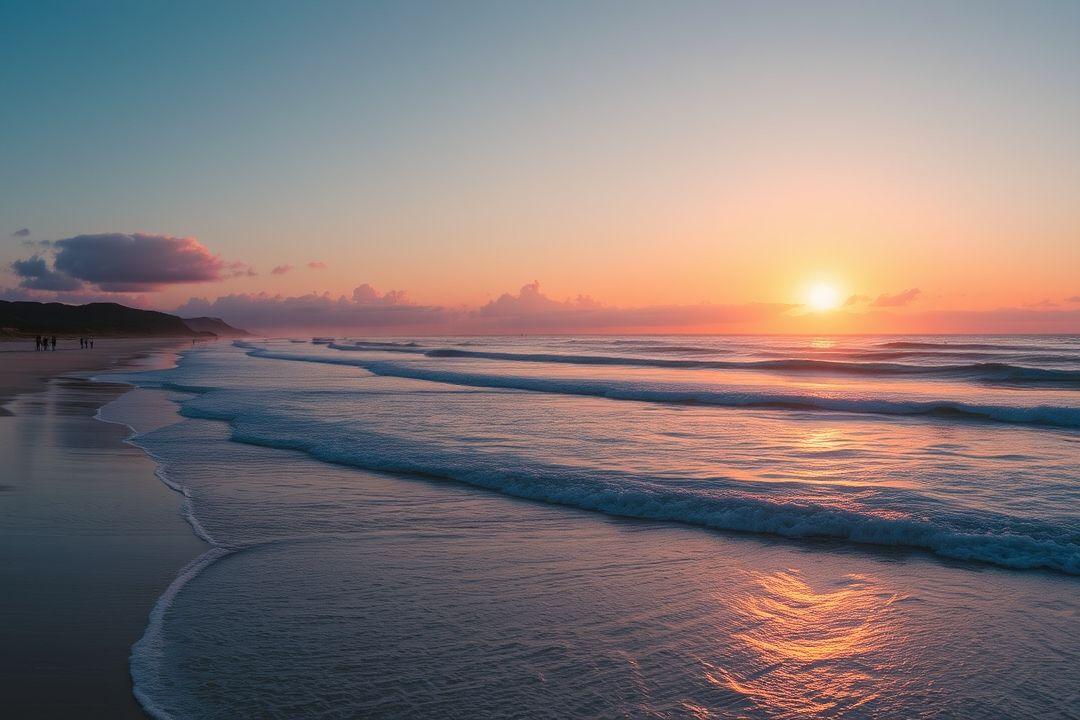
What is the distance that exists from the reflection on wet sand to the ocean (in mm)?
20

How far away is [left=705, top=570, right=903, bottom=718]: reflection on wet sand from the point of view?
12.7 feet

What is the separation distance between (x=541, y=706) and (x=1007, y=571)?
15.0 ft

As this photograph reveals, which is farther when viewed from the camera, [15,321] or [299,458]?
[15,321]

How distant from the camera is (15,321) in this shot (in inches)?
6949

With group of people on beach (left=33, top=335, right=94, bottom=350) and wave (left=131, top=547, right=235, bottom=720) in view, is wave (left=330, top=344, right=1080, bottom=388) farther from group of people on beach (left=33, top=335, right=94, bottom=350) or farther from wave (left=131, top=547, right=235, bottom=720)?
group of people on beach (left=33, top=335, right=94, bottom=350)

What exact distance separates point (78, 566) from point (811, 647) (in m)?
5.73

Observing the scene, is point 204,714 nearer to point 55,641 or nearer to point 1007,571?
point 55,641

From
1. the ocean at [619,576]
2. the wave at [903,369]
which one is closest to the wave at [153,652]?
the ocean at [619,576]

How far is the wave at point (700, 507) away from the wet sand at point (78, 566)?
10.3ft

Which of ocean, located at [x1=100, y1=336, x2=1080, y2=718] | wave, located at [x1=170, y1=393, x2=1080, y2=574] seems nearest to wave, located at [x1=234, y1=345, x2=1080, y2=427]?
ocean, located at [x1=100, y1=336, x2=1080, y2=718]

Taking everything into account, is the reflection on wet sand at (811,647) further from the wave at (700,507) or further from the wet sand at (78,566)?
the wet sand at (78,566)

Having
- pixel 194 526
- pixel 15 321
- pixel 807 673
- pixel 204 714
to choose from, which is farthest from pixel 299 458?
pixel 15 321

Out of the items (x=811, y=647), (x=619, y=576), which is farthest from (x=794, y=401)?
(x=811, y=647)

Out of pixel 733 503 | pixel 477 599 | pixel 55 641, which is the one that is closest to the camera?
pixel 55 641
